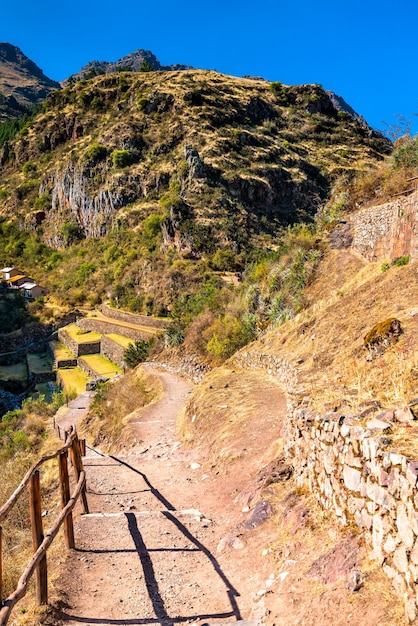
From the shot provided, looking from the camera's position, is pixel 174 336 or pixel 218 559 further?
pixel 174 336

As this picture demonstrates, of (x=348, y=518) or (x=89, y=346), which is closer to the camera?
(x=348, y=518)

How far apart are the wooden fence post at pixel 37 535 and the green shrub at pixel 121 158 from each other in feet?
203

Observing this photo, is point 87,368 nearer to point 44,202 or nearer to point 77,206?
point 77,206

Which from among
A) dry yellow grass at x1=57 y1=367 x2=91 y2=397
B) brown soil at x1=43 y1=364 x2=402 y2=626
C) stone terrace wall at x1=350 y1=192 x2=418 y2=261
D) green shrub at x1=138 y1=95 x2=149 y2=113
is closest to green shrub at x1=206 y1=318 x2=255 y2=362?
stone terrace wall at x1=350 y1=192 x2=418 y2=261

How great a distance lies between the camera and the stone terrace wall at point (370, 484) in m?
3.22

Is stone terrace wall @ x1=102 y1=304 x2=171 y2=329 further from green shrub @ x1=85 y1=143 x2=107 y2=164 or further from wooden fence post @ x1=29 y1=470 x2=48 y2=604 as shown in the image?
green shrub @ x1=85 y1=143 x2=107 y2=164

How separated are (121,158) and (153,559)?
61919mm

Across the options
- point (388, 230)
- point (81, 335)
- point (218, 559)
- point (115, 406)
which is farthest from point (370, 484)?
point (81, 335)

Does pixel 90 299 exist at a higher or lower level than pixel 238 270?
lower

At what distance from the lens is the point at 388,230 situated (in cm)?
1281

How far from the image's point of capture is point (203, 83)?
72688 millimetres

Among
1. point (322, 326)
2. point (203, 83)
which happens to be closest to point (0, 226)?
point (203, 83)

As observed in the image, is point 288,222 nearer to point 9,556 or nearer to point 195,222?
point 195,222

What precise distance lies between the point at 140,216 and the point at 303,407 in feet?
174
